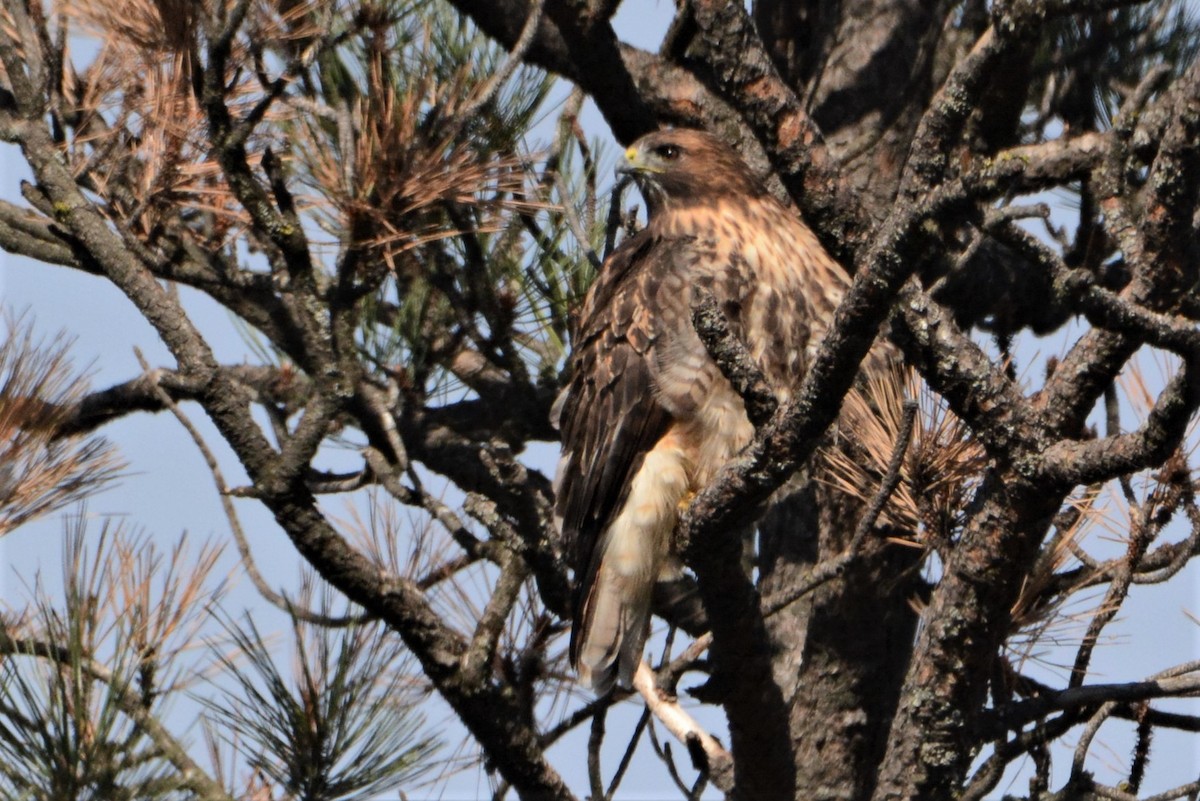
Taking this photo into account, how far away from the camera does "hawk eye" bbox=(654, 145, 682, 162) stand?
171 inches

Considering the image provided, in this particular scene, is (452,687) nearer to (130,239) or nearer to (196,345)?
(196,345)

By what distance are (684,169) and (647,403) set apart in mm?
899

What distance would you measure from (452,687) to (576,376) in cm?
98

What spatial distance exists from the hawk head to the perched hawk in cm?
33

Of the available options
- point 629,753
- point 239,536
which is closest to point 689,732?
point 629,753

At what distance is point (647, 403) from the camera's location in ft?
12.1

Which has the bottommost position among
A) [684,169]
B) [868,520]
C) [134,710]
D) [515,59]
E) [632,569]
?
[134,710]

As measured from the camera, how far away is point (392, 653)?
360 cm

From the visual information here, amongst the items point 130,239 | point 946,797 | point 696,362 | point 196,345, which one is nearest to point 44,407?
point 130,239

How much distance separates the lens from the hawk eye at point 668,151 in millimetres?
4332

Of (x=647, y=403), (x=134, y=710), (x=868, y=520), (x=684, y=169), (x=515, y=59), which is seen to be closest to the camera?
(x=868, y=520)

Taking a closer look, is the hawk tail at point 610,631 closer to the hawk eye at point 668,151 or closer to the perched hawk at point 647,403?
the perched hawk at point 647,403

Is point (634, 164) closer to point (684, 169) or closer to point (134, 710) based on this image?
point (684, 169)

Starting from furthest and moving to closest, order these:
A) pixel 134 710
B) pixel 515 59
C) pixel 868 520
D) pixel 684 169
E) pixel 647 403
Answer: pixel 684 169 < pixel 647 403 < pixel 515 59 < pixel 134 710 < pixel 868 520
